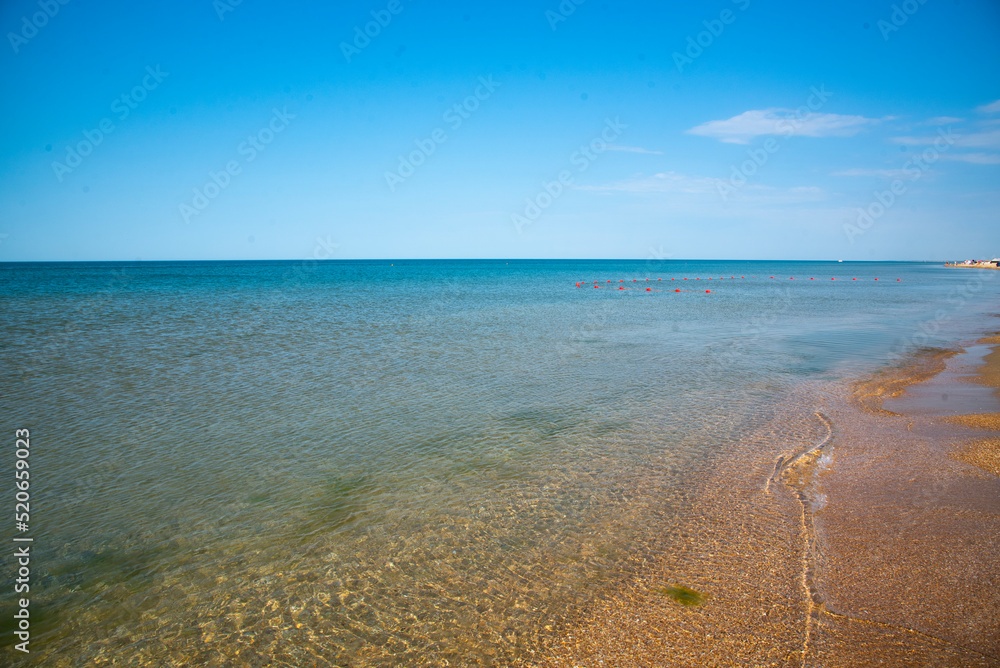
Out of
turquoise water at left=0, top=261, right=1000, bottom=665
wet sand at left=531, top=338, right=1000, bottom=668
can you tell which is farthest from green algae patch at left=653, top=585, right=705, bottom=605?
turquoise water at left=0, top=261, right=1000, bottom=665

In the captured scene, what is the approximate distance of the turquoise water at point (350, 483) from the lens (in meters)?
4.35

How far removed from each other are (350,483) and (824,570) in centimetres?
555

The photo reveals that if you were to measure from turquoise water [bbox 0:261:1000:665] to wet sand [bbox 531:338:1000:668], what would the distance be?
0.48 meters

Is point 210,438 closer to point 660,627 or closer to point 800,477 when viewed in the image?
point 660,627

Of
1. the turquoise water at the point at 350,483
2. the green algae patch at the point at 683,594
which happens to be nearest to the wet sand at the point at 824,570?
the green algae patch at the point at 683,594

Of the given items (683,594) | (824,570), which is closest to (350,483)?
(683,594)

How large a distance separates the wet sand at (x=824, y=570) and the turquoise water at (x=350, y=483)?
477 mm

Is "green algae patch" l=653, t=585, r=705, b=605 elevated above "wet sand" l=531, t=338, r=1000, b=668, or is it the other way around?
"wet sand" l=531, t=338, r=1000, b=668

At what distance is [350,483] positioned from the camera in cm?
695

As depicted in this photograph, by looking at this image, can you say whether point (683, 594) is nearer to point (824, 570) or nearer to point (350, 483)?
point (824, 570)

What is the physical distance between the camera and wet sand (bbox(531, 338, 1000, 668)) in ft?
12.7

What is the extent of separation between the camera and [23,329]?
21.4m

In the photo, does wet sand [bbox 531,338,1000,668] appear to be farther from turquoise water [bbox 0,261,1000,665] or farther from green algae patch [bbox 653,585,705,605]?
turquoise water [bbox 0,261,1000,665]

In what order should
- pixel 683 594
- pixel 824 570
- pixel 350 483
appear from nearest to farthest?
pixel 683 594, pixel 824 570, pixel 350 483
